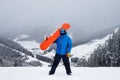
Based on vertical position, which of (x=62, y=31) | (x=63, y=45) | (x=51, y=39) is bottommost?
(x=63, y=45)

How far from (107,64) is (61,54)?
160ft

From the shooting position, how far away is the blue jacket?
571 inches

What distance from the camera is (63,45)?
47.5 feet

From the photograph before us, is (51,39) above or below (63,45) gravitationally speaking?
above

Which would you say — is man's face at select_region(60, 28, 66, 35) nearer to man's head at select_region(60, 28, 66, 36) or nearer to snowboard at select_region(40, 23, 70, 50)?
man's head at select_region(60, 28, 66, 36)

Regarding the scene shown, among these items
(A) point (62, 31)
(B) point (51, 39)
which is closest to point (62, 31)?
(A) point (62, 31)

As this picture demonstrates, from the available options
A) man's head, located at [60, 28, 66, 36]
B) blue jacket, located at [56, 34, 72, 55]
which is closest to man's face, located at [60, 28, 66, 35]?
man's head, located at [60, 28, 66, 36]

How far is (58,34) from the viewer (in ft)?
47.6

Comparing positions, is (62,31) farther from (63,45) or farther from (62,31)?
(63,45)

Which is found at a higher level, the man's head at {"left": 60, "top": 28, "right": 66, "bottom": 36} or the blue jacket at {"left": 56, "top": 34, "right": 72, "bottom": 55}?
the man's head at {"left": 60, "top": 28, "right": 66, "bottom": 36}

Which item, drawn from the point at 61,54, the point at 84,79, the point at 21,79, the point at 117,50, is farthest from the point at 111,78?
the point at 117,50

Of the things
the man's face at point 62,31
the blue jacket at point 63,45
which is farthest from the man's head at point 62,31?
the blue jacket at point 63,45

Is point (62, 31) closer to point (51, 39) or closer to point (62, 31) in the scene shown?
point (62, 31)

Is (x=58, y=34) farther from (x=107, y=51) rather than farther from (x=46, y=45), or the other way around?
(x=107, y=51)
